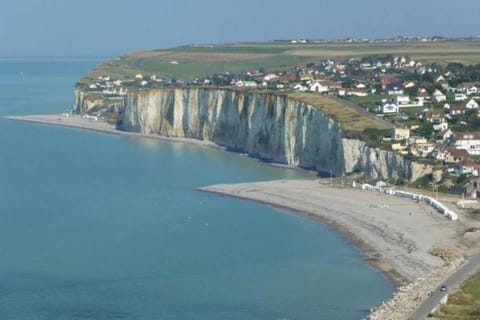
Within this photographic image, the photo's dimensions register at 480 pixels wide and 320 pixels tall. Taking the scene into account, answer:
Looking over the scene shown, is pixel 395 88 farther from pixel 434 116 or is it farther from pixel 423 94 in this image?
pixel 434 116

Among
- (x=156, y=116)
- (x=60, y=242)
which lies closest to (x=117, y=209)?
(x=60, y=242)

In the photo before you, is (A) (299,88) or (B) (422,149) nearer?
(B) (422,149)

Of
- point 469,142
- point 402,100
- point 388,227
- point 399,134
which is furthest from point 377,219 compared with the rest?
point 402,100

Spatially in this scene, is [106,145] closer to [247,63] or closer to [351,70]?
[351,70]

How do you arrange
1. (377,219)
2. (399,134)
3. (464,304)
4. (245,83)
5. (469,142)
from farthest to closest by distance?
(245,83) < (469,142) < (399,134) < (377,219) < (464,304)

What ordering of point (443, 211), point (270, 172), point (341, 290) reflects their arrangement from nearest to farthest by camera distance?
point (341, 290) → point (443, 211) → point (270, 172)

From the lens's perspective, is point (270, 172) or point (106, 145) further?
point (106, 145)

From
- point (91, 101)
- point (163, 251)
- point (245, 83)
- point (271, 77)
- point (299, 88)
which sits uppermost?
point (299, 88)
